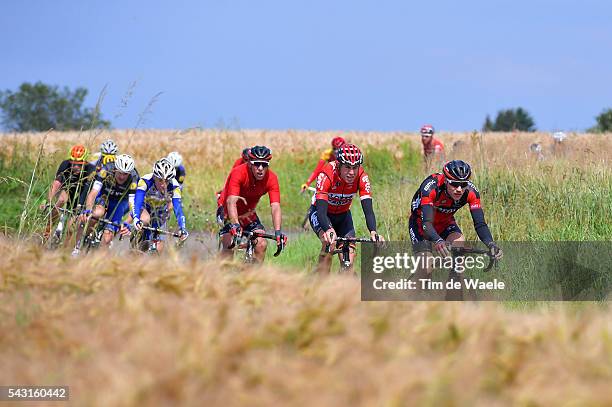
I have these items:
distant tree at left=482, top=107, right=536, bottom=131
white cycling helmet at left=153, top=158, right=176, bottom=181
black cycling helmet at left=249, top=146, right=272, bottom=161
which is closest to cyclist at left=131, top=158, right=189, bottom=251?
white cycling helmet at left=153, top=158, right=176, bottom=181

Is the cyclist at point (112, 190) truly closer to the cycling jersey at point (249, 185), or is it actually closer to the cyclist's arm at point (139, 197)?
the cyclist's arm at point (139, 197)

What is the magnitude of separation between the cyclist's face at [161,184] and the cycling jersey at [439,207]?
3.62 m

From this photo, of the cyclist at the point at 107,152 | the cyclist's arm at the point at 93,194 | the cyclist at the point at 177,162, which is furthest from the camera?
the cyclist at the point at 107,152

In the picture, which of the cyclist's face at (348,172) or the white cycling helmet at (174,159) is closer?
the cyclist's face at (348,172)

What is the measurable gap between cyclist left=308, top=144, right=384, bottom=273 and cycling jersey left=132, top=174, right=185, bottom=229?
1.99m

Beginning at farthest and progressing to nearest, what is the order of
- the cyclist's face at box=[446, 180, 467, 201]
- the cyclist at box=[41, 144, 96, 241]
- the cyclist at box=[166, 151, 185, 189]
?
the cyclist at box=[166, 151, 185, 189] → the cyclist's face at box=[446, 180, 467, 201] → the cyclist at box=[41, 144, 96, 241]

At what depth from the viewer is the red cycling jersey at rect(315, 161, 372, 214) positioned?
1150 cm

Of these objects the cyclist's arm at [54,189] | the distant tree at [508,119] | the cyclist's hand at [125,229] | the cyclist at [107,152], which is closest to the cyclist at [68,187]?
the cyclist's arm at [54,189]

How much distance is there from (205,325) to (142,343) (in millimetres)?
237

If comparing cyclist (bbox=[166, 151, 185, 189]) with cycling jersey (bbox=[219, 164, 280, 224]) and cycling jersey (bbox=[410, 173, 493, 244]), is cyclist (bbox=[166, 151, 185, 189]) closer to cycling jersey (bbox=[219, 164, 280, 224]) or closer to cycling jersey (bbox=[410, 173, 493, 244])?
cycling jersey (bbox=[219, 164, 280, 224])

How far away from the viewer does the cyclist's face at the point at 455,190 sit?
32.8ft

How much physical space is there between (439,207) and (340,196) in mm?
1589

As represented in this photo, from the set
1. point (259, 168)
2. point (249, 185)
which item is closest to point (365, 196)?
point (259, 168)

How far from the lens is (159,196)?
12914 mm
